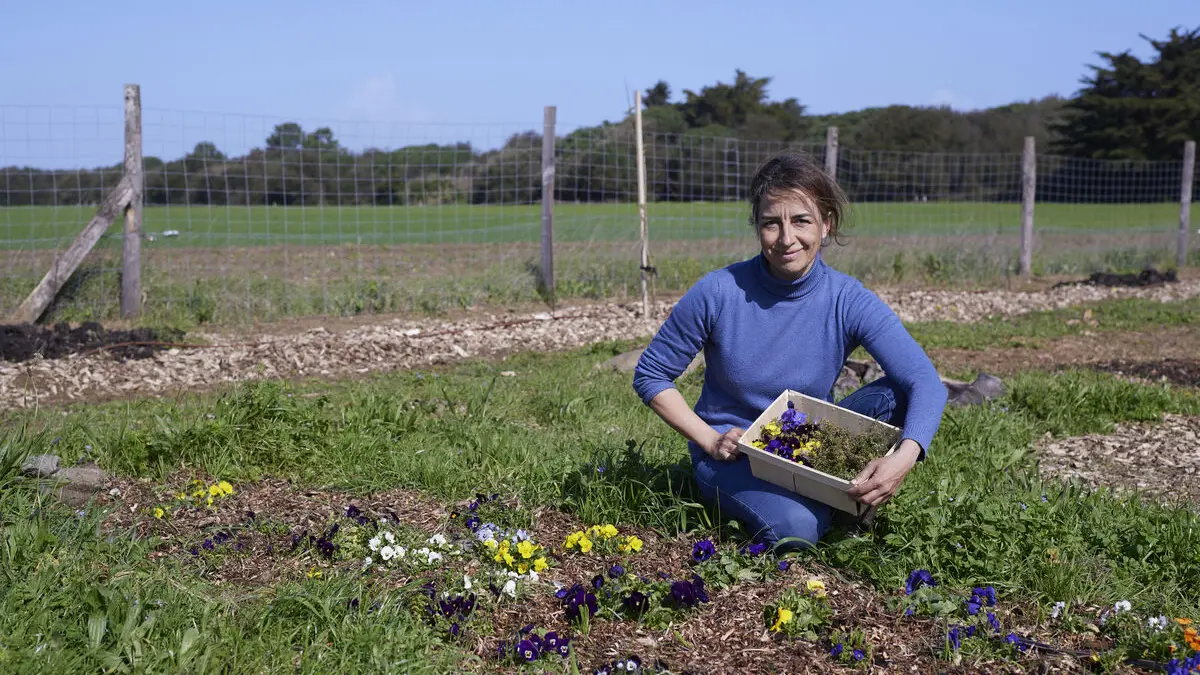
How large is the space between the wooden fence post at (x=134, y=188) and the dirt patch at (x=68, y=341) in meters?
1.26

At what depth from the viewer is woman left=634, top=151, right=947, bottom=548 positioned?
3340 millimetres

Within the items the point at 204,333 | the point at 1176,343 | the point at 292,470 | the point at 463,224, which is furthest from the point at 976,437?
the point at 463,224

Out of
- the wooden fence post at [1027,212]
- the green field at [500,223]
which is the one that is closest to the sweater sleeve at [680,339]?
the green field at [500,223]

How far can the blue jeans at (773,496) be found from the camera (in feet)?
11.0

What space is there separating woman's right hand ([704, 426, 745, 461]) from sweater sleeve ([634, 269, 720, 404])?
25 cm

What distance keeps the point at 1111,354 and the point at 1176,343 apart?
38.5 inches

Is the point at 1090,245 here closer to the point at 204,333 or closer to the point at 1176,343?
the point at 1176,343

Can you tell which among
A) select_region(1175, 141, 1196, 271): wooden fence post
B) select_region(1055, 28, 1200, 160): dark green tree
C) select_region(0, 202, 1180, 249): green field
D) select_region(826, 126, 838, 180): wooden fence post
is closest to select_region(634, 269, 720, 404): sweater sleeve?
select_region(0, 202, 1180, 249): green field

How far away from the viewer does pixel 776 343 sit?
3.47m

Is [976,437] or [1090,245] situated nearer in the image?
[976,437]

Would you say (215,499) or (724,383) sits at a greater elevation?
(724,383)

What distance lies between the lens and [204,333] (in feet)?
28.6

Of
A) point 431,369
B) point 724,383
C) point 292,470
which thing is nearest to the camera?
point 724,383

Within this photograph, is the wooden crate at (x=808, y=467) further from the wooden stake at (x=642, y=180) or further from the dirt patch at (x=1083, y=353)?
the wooden stake at (x=642, y=180)
